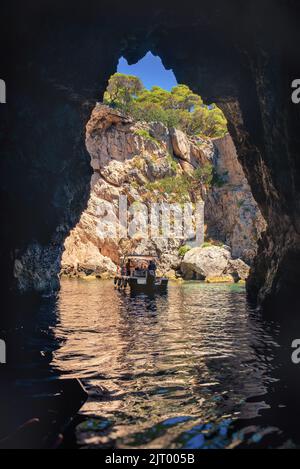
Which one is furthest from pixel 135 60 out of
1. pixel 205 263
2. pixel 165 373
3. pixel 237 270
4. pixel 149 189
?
pixel 149 189

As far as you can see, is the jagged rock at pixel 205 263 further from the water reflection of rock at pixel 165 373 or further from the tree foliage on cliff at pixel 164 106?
the water reflection of rock at pixel 165 373

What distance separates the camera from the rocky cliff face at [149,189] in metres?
63.3

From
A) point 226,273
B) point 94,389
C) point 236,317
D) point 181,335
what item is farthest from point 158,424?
point 226,273

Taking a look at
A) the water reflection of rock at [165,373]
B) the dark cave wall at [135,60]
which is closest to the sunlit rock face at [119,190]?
the dark cave wall at [135,60]

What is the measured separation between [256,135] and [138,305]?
520 inches

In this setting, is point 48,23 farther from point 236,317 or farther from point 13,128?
point 236,317

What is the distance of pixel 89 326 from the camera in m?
17.3

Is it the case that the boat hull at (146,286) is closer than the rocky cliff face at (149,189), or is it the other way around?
the boat hull at (146,286)

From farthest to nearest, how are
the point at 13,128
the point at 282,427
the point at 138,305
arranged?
the point at 138,305 < the point at 13,128 < the point at 282,427

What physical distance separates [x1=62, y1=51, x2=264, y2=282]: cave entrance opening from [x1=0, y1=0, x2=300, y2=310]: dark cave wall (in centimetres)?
3366

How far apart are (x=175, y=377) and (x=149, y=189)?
6041cm

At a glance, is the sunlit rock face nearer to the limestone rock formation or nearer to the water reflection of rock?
the limestone rock formation

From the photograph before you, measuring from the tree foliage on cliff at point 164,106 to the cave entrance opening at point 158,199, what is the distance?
0.28 metres

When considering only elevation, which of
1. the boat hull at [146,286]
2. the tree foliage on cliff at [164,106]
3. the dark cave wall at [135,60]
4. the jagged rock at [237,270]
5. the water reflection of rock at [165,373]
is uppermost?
the tree foliage on cliff at [164,106]
